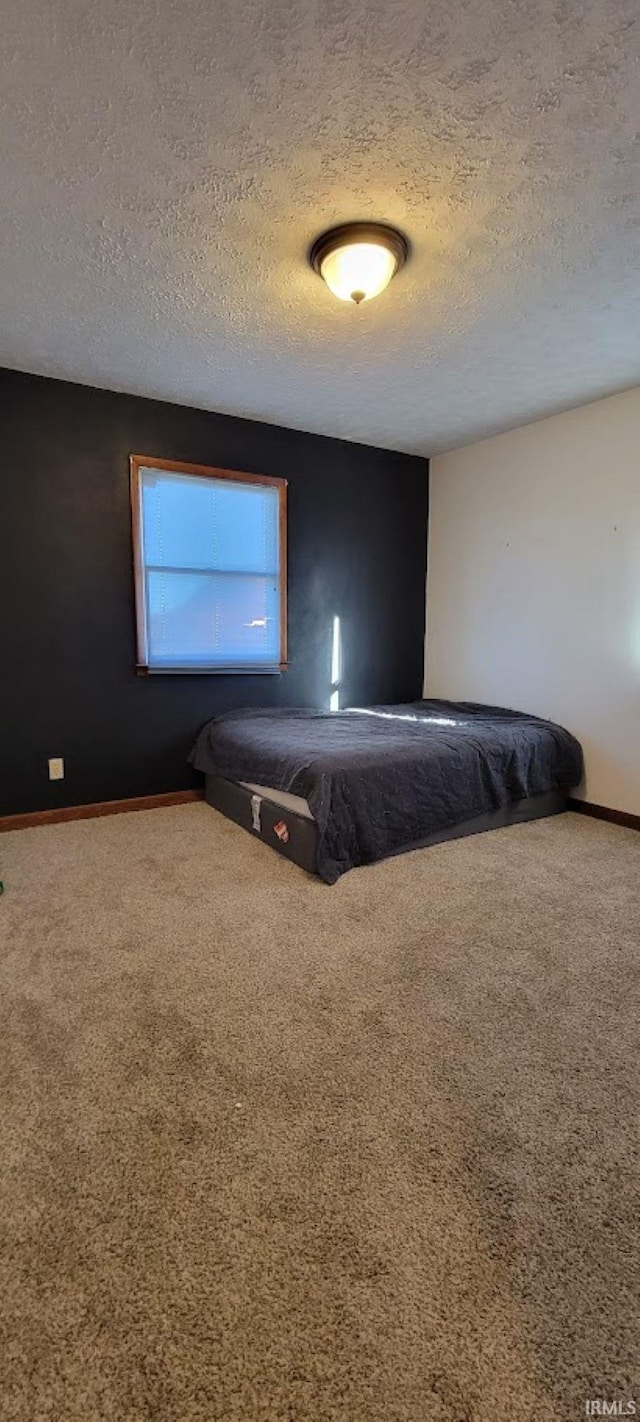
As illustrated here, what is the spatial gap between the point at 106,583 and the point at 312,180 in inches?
85.8

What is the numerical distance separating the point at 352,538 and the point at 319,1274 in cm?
393

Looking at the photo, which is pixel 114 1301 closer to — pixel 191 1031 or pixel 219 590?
pixel 191 1031

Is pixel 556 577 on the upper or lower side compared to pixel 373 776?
upper

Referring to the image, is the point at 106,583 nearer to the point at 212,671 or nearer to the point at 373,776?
the point at 212,671

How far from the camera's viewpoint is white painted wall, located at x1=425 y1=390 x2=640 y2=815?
10.7 ft

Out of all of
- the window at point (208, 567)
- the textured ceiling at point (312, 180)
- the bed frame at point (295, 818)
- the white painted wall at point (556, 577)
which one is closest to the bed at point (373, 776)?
the bed frame at point (295, 818)

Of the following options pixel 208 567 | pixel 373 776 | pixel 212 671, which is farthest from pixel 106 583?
pixel 373 776

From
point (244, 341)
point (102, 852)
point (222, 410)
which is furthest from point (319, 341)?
point (102, 852)

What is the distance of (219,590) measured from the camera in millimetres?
3666

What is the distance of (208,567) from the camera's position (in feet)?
11.8
